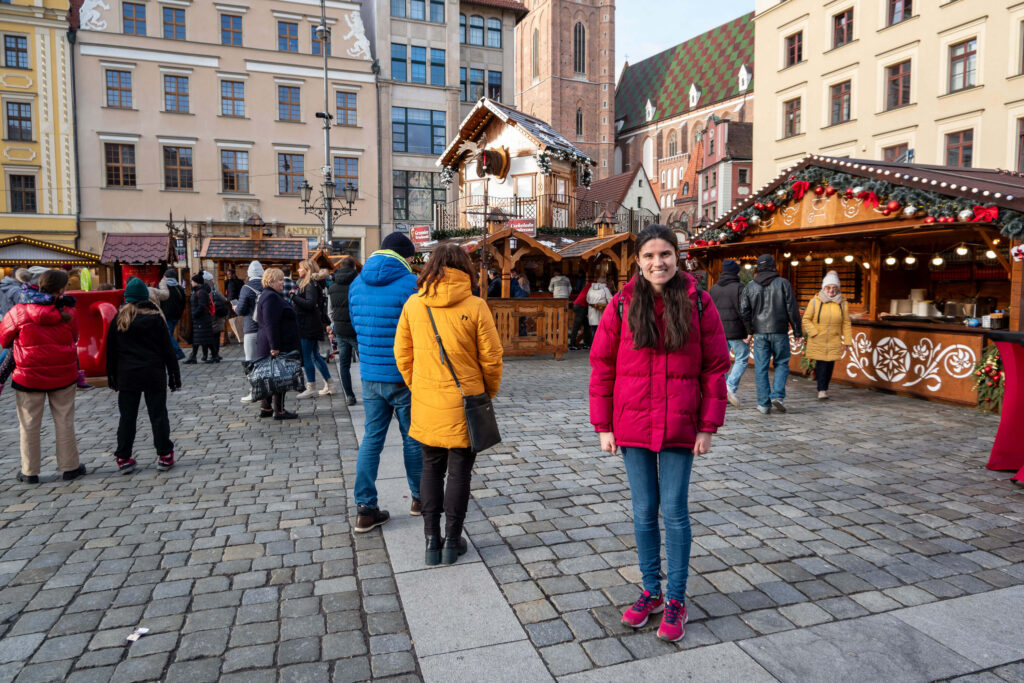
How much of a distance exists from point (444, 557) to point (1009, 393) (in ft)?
16.1

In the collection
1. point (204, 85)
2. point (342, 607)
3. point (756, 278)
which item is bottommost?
point (342, 607)

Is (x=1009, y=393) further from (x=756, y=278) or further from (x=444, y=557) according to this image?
(x=444, y=557)

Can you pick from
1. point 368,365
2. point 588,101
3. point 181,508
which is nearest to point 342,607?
point 368,365

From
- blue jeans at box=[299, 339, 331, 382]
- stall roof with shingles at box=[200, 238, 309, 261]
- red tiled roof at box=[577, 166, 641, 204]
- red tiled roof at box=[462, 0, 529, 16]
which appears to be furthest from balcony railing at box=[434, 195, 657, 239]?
red tiled roof at box=[462, 0, 529, 16]

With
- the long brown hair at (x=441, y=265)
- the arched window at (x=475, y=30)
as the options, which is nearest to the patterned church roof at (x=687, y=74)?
the arched window at (x=475, y=30)

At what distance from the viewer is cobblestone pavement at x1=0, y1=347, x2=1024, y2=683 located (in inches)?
114

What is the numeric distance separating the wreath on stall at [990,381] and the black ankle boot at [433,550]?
24.8ft

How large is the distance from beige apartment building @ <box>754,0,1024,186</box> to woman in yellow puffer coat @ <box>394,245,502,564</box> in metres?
19.6

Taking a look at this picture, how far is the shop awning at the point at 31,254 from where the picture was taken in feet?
57.4

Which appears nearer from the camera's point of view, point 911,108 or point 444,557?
point 444,557

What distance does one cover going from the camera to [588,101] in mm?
67688

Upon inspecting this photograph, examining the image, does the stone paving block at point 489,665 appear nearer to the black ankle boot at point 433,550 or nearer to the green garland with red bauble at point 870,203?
the black ankle boot at point 433,550

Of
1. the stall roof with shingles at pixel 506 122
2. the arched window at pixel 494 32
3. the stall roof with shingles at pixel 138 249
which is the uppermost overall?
the arched window at pixel 494 32

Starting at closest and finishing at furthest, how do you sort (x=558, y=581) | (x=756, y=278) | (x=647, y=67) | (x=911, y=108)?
(x=558, y=581), (x=756, y=278), (x=911, y=108), (x=647, y=67)
